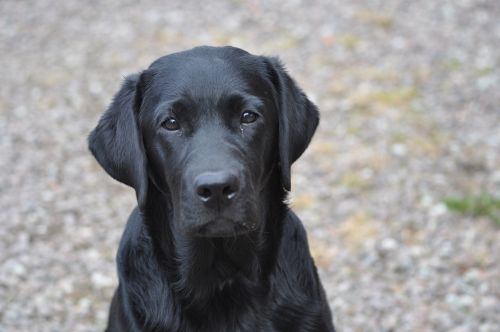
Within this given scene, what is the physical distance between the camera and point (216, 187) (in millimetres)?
3139

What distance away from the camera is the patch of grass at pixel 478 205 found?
640 centimetres

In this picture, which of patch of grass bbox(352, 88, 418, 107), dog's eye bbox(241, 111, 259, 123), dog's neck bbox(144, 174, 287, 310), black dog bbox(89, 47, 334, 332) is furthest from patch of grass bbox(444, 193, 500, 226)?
dog's eye bbox(241, 111, 259, 123)

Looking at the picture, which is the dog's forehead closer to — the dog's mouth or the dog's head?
the dog's head

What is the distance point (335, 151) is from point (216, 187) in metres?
4.95

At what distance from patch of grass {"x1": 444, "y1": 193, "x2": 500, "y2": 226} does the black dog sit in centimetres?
303

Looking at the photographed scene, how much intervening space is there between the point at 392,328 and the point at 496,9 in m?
7.24

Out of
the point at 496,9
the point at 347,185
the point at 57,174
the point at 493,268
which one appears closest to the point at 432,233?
the point at 493,268

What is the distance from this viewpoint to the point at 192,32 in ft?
37.8

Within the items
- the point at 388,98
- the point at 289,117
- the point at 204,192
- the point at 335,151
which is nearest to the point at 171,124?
the point at 204,192

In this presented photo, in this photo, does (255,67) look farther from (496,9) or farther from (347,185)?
(496,9)

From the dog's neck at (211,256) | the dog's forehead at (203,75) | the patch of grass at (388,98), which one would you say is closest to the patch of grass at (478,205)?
the patch of grass at (388,98)

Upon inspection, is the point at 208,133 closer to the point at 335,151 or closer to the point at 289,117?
the point at 289,117

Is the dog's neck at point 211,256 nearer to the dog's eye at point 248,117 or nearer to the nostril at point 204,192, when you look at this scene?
the dog's eye at point 248,117

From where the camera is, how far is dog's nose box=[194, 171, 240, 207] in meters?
3.12
